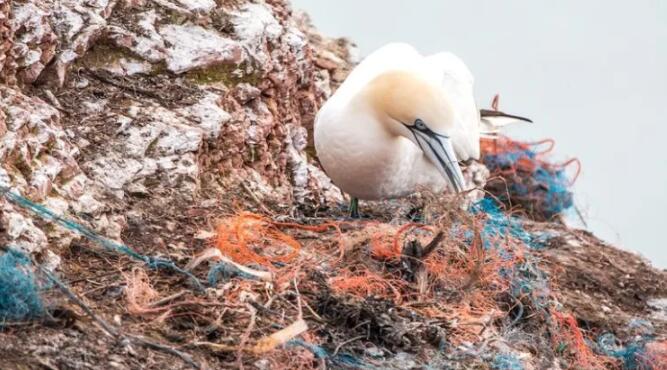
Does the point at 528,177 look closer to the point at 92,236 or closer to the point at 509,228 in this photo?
the point at 509,228

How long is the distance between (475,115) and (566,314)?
274 centimetres

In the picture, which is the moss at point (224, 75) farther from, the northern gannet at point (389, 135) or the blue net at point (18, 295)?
the blue net at point (18, 295)

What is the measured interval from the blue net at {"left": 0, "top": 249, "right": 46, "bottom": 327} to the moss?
3.61 m

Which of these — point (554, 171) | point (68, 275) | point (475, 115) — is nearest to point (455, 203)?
point (68, 275)

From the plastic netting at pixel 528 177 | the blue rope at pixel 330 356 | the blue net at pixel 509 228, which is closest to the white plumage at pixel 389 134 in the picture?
the blue net at pixel 509 228

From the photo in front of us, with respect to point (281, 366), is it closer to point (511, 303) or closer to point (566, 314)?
point (511, 303)

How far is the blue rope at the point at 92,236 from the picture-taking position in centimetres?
656

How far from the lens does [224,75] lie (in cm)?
945

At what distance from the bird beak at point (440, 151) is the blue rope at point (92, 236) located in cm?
211

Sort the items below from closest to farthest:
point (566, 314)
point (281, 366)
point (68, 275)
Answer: point (281, 366) < point (68, 275) < point (566, 314)

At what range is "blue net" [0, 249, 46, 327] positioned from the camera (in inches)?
219

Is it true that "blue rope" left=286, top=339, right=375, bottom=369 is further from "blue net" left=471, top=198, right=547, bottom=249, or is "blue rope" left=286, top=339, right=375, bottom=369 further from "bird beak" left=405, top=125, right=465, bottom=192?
"blue net" left=471, top=198, right=547, bottom=249

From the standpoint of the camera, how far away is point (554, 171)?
564 inches

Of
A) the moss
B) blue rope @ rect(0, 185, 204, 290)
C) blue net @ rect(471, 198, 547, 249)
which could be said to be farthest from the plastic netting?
blue rope @ rect(0, 185, 204, 290)
